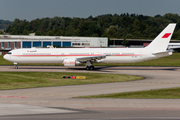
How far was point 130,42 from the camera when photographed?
164 metres

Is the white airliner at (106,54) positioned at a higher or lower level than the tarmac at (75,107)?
higher

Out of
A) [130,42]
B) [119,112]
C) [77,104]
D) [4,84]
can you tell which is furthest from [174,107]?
[130,42]

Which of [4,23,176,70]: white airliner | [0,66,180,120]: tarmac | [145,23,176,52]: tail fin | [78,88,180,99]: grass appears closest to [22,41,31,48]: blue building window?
[4,23,176,70]: white airliner

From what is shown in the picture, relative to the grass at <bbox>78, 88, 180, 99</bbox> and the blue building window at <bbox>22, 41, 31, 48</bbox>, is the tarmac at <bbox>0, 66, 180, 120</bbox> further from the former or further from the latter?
the blue building window at <bbox>22, 41, 31, 48</bbox>

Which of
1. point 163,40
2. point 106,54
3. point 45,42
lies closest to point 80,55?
point 106,54

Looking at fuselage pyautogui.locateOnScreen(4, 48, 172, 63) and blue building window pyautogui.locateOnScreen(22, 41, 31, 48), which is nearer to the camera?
fuselage pyautogui.locateOnScreen(4, 48, 172, 63)

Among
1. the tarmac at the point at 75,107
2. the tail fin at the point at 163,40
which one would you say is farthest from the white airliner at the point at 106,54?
the tarmac at the point at 75,107

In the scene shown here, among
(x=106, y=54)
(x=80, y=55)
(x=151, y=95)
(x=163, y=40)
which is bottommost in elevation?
(x=151, y=95)

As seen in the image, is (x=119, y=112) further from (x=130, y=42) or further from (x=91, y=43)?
(x=130, y=42)

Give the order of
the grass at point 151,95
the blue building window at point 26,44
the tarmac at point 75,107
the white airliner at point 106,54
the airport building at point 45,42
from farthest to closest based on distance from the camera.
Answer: the airport building at point 45,42
the blue building window at point 26,44
the white airliner at point 106,54
the grass at point 151,95
the tarmac at point 75,107

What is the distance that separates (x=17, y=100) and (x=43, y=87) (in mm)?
7252

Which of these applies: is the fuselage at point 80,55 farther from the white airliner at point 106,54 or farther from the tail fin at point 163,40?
the tail fin at point 163,40

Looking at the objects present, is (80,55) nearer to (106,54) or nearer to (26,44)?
(106,54)

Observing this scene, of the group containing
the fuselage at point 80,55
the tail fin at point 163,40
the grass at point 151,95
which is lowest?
the grass at point 151,95
